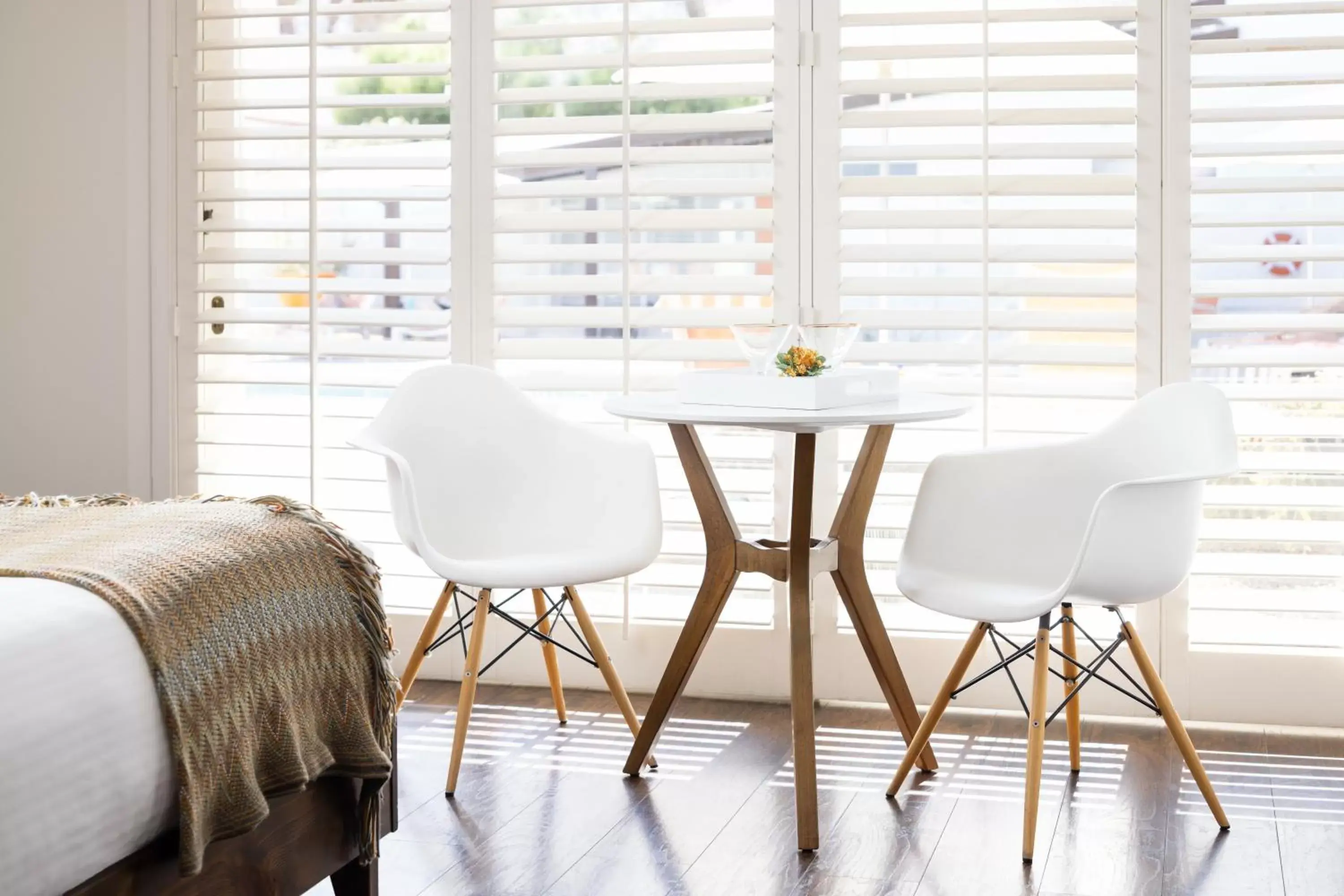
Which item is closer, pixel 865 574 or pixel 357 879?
pixel 357 879

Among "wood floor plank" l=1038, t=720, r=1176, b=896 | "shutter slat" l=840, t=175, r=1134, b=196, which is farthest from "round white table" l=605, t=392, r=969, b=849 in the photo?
"shutter slat" l=840, t=175, r=1134, b=196

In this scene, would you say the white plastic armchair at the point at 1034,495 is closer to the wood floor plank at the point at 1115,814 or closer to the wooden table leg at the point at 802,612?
the wooden table leg at the point at 802,612

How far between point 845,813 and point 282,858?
1202 millimetres

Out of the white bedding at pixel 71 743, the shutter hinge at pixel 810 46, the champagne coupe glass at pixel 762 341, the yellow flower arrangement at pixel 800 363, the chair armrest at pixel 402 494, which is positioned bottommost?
the white bedding at pixel 71 743

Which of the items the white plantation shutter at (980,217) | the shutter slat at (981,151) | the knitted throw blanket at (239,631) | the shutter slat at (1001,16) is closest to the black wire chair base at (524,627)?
the white plantation shutter at (980,217)

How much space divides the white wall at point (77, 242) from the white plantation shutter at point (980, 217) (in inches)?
69.6

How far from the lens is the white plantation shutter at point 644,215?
3.25 m

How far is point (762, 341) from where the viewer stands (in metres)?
2.82

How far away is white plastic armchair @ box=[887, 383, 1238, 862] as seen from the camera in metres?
2.45

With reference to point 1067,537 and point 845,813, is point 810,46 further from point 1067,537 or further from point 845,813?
point 845,813

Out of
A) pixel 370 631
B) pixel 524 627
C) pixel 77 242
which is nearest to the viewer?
pixel 370 631

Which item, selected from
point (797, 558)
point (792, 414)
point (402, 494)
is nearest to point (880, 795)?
point (797, 558)

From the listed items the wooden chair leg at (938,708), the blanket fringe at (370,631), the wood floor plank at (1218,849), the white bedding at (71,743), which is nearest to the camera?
the white bedding at (71,743)

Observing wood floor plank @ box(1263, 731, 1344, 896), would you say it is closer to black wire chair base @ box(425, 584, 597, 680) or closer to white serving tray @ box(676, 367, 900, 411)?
white serving tray @ box(676, 367, 900, 411)
